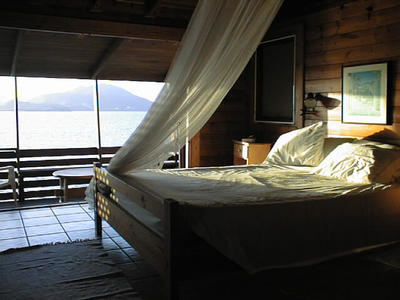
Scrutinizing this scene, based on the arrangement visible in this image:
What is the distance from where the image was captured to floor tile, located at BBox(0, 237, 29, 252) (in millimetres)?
3768

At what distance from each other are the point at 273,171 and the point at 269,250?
152 centimetres

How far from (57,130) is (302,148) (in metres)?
17.0

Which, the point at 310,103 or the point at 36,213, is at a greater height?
the point at 310,103

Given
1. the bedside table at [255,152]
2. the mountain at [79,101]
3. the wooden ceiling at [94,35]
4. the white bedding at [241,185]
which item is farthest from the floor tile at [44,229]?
the mountain at [79,101]

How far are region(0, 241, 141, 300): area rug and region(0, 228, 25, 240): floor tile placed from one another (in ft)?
1.50

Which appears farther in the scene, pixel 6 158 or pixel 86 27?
pixel 6 158

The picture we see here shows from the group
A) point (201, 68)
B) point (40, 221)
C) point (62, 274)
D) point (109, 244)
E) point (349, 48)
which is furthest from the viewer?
point (40, 221)

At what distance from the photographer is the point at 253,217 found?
2.60 m

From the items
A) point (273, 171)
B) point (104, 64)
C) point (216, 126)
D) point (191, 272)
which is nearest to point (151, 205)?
point (191, 272)

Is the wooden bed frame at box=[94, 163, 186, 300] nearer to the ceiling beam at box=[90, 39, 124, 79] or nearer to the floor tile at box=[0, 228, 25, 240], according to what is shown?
the floor tile at box=[0, 228, 25, 240]

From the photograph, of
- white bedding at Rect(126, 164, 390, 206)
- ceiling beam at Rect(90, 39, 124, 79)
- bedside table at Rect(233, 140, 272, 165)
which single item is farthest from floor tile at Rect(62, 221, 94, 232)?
ceiling beam at Rect(90, 39, 124, 79)

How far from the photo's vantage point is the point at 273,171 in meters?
4.08

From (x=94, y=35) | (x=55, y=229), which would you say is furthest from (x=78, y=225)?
(x=94, y=35)

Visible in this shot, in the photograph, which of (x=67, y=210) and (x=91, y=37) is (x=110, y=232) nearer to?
(x=67, y=210)
